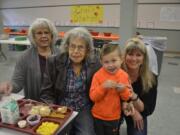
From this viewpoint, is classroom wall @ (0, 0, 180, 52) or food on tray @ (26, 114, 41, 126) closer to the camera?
food on tray @ (26, 114, 41, 126)

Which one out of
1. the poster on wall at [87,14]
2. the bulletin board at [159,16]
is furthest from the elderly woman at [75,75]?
the poster on wall at [87,14]

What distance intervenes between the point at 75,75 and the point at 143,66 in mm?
563

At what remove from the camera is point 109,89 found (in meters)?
1.62

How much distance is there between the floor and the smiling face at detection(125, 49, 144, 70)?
3.98ft

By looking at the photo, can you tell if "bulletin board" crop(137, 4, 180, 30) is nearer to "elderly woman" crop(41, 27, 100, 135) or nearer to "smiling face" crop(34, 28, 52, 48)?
"smiling face" crop(34, 28, 52, 48)

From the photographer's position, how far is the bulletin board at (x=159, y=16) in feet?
20.8

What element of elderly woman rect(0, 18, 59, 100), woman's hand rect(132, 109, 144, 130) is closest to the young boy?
woman's hand rect(132, 109, 144, 130)

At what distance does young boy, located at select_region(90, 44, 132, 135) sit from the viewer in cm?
159

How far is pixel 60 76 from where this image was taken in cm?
181

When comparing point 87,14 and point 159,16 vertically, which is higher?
point 87,14

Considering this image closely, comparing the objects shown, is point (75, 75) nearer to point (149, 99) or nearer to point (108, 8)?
point (149, 99)

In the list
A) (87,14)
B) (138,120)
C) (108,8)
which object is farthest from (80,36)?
(87,14)

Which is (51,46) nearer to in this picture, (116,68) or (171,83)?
(116,68)

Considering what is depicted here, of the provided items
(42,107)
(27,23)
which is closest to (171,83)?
(42,107)
